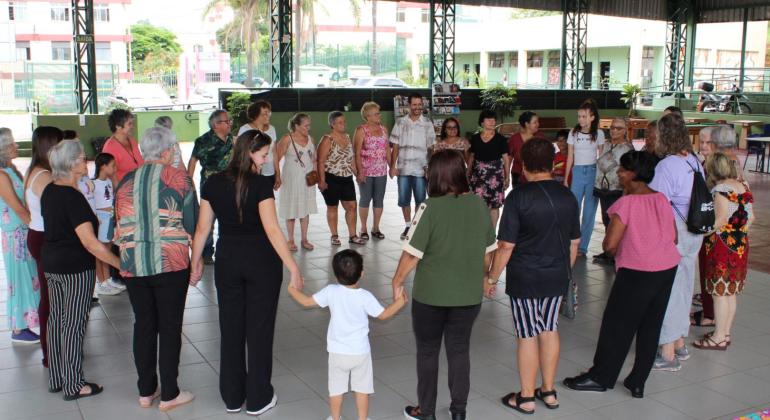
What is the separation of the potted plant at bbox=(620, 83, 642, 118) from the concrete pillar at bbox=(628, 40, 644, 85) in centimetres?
1233

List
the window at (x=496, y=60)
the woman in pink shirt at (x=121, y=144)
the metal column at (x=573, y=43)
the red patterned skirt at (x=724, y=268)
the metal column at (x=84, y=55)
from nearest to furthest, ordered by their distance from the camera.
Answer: the red patterned skirt at (x=724, y=268) → the woman in pink shirt at (x=121, y=144) → the metal column at (x=84, y=55) → the metal column at (x=573, y=43) → the window at (x=496, y=60)

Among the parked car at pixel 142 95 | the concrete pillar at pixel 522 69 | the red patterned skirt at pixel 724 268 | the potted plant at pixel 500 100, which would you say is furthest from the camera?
the concrete pillar at pixel 522 69

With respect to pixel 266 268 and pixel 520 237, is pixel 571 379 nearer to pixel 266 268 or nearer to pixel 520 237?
pixel 520 237

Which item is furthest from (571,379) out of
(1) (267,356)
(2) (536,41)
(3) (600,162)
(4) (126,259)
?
(2) (536,41)

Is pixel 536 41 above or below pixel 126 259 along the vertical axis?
above

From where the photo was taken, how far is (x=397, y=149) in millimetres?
8172

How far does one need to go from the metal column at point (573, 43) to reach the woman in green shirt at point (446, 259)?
18833 millimetres

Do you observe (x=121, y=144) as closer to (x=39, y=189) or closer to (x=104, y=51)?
(x=39, y=189)

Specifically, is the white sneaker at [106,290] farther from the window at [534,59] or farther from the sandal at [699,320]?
the window at [534,59]

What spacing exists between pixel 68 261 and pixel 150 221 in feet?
1.90

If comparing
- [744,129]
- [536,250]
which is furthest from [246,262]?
[744,129]

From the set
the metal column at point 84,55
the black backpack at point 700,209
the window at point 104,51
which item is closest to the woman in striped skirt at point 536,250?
the black backpack at point 700,209

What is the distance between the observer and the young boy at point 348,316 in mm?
3475

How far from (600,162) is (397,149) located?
219 cm
